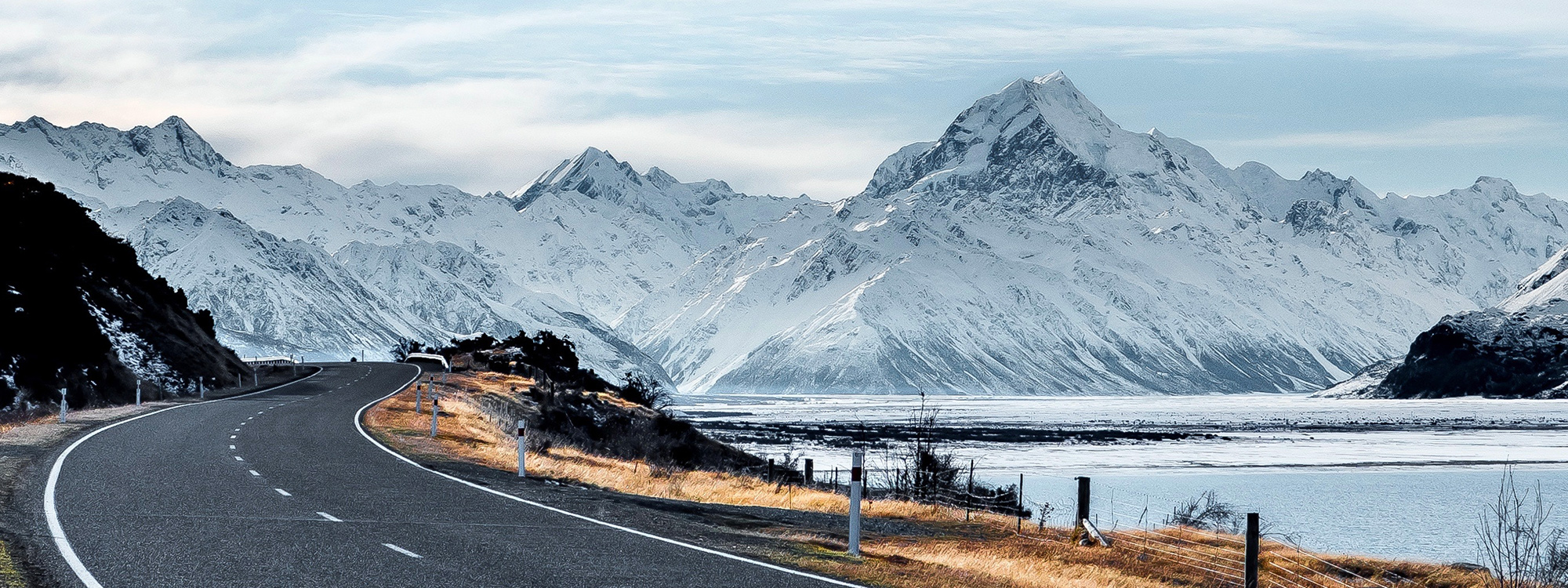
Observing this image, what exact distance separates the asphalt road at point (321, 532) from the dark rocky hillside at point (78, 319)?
2861cm

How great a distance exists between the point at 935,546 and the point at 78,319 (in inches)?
1924

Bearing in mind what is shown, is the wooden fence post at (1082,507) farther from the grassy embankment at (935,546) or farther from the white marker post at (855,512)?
the white marker post at (855,512)

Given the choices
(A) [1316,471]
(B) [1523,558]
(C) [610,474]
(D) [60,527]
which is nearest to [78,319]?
(C) [610,474]

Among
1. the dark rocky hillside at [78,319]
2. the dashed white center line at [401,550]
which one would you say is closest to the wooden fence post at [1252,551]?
the dashed white center line at [401,550]

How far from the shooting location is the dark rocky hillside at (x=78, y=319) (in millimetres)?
55938

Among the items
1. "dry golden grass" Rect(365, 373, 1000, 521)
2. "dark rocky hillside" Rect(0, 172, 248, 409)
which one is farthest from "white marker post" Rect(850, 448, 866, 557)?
"dark rocky hillside" Rect(0, 172, 248, 409)

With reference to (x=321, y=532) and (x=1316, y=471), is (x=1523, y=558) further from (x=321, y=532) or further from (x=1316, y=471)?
(x=1316, y=471)

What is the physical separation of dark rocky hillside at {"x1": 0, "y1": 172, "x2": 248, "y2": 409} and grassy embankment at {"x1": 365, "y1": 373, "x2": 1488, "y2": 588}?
60.9 ft

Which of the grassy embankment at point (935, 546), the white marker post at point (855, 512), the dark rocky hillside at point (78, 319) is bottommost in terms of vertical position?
the grassy embankment at point (935, 546)

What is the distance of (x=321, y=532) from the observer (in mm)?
18109

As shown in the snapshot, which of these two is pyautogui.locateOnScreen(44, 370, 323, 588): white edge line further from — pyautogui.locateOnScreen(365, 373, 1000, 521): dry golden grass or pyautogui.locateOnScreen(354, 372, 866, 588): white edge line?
pyautogui.locateOnScreen(365, 373, 1000, 521): dry golden grass

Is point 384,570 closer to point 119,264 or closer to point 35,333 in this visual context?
point 35,333

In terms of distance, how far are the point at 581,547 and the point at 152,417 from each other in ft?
92.3

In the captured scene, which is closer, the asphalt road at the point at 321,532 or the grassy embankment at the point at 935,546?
the asphalt road at the point at 321,532
